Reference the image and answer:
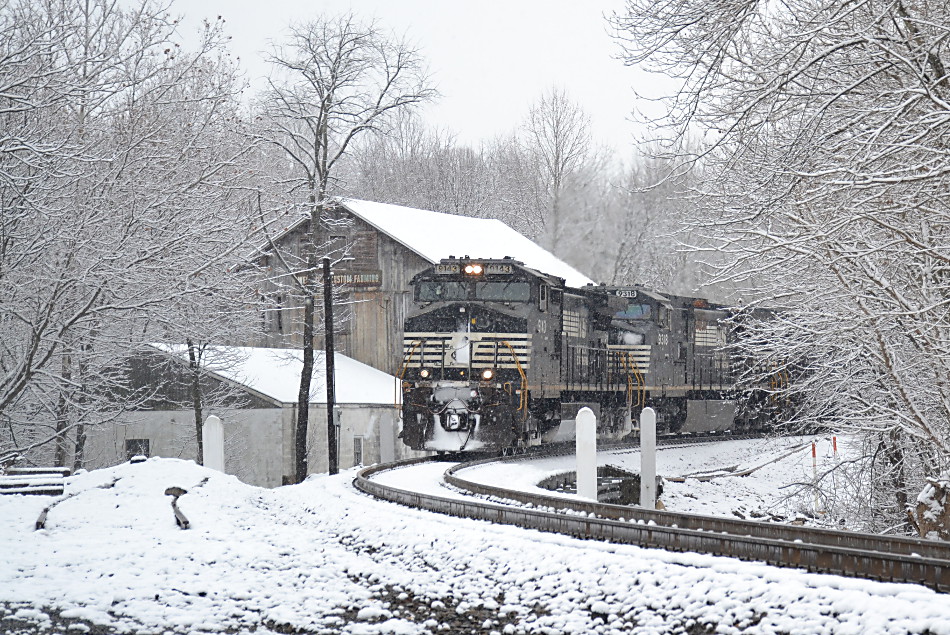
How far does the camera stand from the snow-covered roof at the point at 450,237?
36250 mm

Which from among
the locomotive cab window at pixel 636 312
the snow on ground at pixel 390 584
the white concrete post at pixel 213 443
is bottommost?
the snow on ground at pixel 390 584

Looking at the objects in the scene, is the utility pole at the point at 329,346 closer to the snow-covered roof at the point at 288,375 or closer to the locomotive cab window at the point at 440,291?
the locomotive cab window at the point at 440,291

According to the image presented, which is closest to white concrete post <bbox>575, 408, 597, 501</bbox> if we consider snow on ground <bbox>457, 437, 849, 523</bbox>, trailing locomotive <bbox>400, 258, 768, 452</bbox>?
snow on ground <bbox>457, 437, 849, 523</bbox>

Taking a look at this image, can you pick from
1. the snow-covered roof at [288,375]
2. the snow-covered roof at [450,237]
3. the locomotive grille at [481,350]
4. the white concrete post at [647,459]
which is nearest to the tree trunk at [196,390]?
the snow-covered roof at [288,375]

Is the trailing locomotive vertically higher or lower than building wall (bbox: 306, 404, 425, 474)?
higher

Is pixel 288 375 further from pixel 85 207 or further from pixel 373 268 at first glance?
pixel 85 207

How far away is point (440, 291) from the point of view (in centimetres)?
2230

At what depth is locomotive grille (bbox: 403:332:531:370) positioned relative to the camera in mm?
21359

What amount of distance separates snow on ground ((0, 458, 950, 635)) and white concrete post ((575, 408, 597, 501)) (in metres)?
4.30

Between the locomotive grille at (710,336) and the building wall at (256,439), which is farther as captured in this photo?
the building wall at (256,439)

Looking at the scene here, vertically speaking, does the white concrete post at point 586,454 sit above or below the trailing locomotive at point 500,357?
below

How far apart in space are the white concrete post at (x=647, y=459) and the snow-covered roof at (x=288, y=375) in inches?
569

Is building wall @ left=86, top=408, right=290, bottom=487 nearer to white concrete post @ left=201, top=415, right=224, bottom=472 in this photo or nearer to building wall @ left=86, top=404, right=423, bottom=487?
building wall @ left=86, top=404, right=423, bottom=487

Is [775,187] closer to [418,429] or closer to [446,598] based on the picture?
[446,598]
